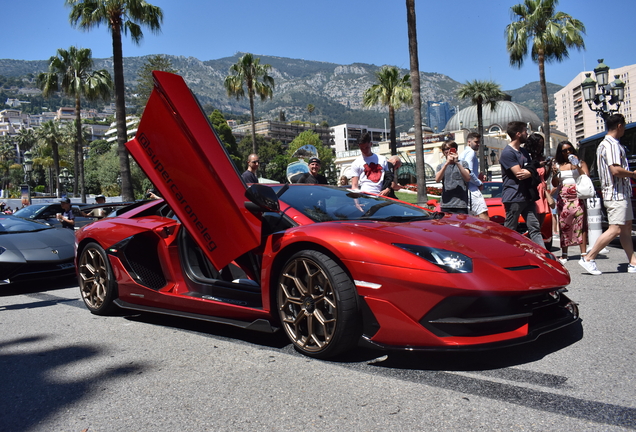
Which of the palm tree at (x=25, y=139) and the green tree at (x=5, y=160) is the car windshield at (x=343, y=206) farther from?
the green tree at (x=5, y=160)

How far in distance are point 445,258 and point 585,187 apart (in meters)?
4.41

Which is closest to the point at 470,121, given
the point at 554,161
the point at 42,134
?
the point at 42,134

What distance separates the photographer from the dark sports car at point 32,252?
21.2 feet

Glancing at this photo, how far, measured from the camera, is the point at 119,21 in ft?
52.6

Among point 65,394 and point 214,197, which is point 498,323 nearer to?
point 214,197

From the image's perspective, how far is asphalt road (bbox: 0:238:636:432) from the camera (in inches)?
90.9

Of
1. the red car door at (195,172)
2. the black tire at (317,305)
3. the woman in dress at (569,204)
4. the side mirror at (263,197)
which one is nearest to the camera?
the black tire at (317,305)

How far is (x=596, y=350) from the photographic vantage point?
10.3 ft

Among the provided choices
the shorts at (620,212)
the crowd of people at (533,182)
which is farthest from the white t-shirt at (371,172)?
the shorts at (620,212)

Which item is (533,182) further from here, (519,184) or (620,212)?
(620,212)

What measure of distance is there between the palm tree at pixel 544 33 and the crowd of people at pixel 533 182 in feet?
62.8

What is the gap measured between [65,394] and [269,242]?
145cm

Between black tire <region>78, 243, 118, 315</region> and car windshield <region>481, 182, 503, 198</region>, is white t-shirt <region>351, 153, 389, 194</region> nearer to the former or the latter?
black tire <region>78, 243, 118, 315</region>

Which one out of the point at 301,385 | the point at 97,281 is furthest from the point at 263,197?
the point at 97,281
